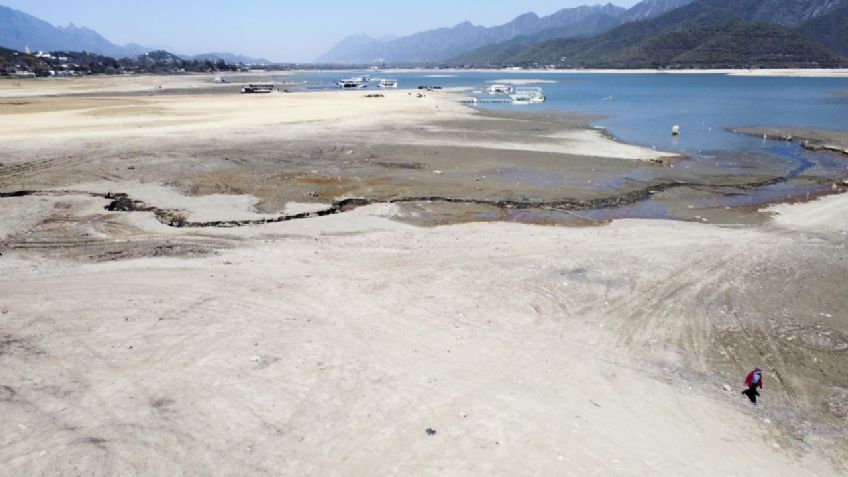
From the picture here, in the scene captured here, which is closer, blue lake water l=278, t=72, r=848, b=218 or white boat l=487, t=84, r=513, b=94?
blue lake water l=278, t=72, r=848, b=218

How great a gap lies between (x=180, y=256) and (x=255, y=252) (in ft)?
5.96

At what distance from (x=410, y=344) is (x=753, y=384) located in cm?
548

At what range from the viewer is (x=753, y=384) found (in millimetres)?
9023

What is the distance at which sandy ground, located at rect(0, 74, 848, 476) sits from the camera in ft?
24.3

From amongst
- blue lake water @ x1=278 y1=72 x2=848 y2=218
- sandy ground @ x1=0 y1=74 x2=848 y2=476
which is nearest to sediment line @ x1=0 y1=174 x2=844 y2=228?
sandy ground @ x1=0 y1=74 x2=848 y2=476

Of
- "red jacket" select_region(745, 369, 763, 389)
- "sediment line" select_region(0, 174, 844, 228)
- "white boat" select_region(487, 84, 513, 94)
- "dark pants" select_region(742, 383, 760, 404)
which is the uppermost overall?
"white boat" select_region(487, 84, 513, 94)

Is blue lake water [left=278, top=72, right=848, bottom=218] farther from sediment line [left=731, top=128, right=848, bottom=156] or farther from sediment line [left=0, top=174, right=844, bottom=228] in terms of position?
sediment line [left=0, top=174, right=844, bottom=228]

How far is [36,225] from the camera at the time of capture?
56.3 ft

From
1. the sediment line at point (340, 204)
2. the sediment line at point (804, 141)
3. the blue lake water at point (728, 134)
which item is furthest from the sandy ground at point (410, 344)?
the sediment line at point (804, 141)

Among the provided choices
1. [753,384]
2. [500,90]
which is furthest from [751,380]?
[500,90]

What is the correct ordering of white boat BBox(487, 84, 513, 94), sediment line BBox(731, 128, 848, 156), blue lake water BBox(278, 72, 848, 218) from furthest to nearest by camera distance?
white boat BBox(487, 84, 513, 94) → sediment line BBox(731, 128, 848, 156) → blue lake water BBox(278, 72, 848, 218)

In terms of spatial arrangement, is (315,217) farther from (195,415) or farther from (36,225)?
(195,415)

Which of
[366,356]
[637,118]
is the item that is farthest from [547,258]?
[637,118]

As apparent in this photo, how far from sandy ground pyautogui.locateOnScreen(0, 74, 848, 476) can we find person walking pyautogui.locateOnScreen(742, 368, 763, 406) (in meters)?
0.29
